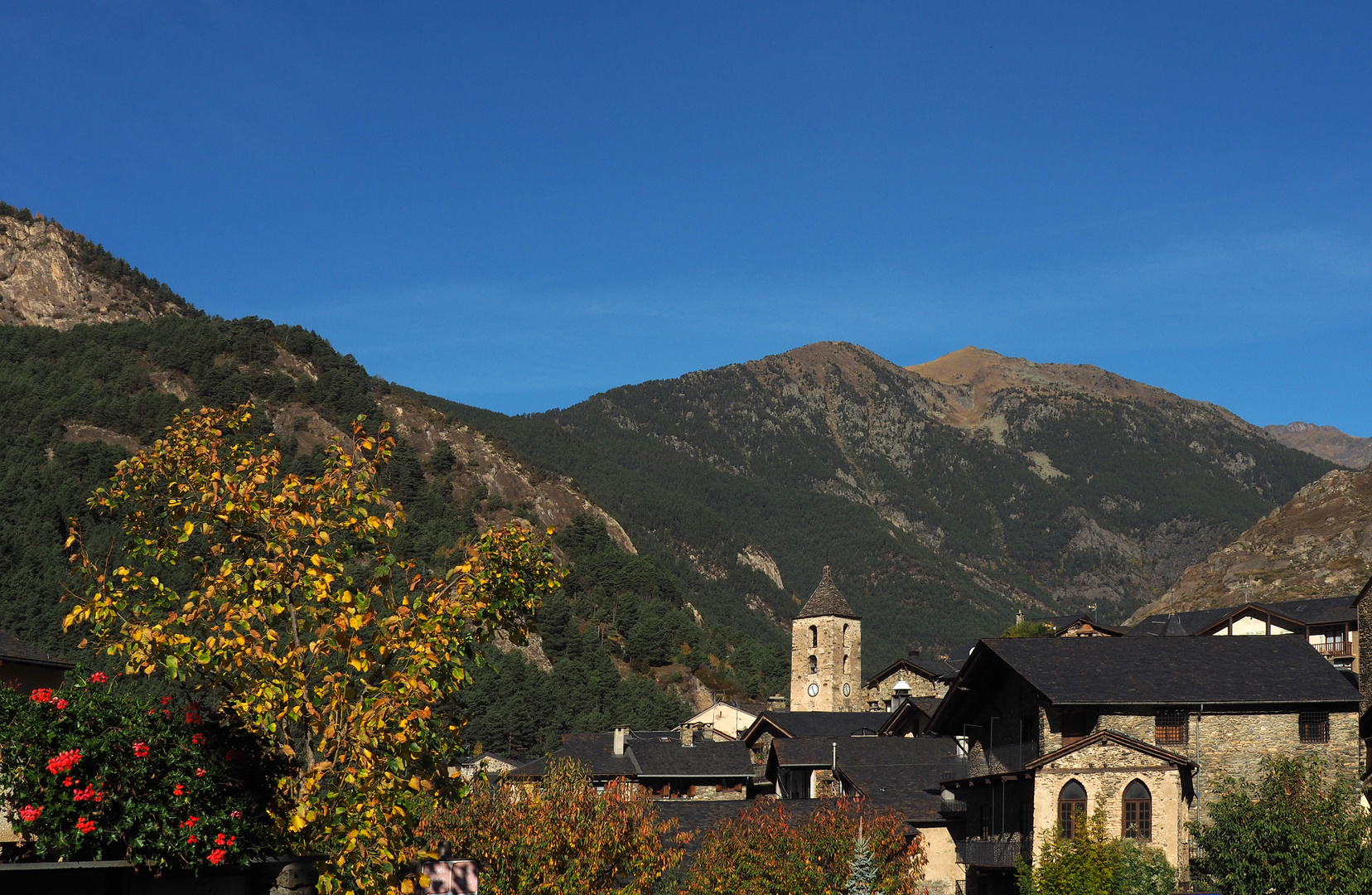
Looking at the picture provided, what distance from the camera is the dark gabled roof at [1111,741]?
4172 cm

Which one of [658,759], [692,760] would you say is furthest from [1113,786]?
[658,759]

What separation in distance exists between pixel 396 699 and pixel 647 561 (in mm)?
158451

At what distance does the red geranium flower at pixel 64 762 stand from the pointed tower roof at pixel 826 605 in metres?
88.7

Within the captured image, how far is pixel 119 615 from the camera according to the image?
16.0m

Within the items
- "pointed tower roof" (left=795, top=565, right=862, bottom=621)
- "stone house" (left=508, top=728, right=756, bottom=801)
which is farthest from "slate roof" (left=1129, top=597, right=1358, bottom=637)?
"stone house" (left=508, top=728, right=756, bottom=801)

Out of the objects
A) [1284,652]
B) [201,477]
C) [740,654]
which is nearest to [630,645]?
[740,654]

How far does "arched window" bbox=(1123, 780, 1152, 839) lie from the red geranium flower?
3501 cm

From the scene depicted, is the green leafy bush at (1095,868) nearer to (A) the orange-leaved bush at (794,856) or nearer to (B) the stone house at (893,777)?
(A) the orange-leaved bush at (794,856)

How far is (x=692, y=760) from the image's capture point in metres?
69.3

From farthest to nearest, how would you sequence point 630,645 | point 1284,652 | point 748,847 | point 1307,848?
point 630,645, point 1284,652, point 748,847, point 1307,848

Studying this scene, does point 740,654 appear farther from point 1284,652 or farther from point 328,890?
point 328,890

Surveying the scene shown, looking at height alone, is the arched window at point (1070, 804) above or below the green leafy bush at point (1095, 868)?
above

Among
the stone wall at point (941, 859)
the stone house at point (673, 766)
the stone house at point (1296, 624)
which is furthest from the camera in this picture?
the stone house at point (1296, 624)

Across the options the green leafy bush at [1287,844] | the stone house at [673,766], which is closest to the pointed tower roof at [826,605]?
the stone house at [673,766]
